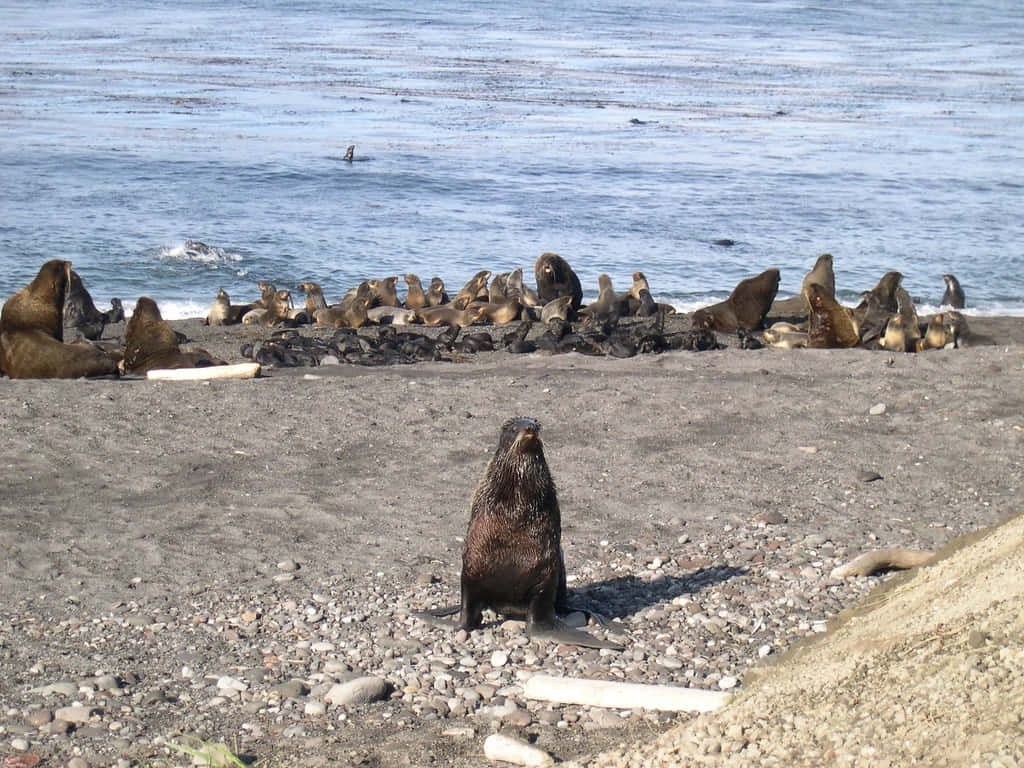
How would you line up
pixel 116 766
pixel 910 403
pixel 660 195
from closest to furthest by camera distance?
pixel 116 766
pixel 910 403
pixel 660 195

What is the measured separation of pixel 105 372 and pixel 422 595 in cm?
636

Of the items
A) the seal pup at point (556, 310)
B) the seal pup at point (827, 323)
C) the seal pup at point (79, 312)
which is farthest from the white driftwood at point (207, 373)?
the seal pup at point (827, 323)

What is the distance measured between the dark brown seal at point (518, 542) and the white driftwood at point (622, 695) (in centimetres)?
72

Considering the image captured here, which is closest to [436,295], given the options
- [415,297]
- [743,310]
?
[415,297]

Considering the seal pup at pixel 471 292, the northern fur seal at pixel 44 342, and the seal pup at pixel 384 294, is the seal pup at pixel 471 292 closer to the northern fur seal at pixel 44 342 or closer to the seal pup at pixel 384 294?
the seal pup at pixel 384 294

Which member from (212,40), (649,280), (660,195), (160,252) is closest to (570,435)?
(649,280)

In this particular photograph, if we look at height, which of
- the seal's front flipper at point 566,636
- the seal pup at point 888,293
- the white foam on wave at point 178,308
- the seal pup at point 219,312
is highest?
the seal pup at point 888,293

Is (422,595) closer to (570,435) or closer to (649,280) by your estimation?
(570,435)

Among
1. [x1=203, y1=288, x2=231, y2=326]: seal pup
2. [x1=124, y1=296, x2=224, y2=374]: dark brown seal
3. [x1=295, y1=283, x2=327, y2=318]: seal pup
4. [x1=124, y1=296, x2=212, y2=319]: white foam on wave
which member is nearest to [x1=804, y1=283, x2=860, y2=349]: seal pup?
[x1=295, y1=283, x2=327, y2=318]: seal pup

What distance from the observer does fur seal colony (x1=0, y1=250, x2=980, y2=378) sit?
41.3 ft

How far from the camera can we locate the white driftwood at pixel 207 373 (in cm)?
1136

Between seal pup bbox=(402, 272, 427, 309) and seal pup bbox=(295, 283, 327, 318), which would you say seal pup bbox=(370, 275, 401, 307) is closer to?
seal pup bbox=(402, 272, 427, 309)

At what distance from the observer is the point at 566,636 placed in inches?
239

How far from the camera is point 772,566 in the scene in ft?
23.2
